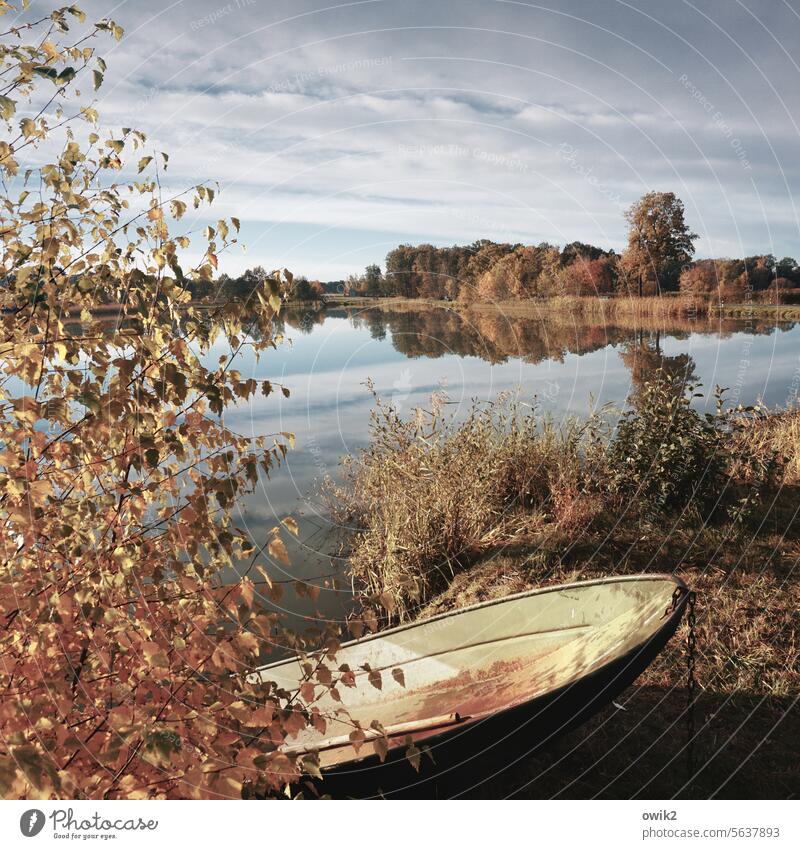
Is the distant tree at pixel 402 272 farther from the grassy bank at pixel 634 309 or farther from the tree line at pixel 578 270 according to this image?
the grassy bank at pixel 634 309

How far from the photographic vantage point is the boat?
293 centimetres

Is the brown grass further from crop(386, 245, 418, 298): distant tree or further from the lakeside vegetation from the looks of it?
the lakeside vegetation

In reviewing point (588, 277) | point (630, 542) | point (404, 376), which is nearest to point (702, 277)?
point (588, 277)

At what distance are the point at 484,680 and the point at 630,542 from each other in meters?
2.54

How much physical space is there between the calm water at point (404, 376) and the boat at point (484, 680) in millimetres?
718

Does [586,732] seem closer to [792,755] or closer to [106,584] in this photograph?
[792,755]

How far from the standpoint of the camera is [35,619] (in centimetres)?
211

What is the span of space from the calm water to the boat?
718mm

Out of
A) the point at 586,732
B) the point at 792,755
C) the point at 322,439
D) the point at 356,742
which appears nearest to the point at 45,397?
the point at 356,742

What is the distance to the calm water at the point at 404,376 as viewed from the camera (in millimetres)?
6965

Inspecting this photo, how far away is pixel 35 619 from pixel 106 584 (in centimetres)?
33

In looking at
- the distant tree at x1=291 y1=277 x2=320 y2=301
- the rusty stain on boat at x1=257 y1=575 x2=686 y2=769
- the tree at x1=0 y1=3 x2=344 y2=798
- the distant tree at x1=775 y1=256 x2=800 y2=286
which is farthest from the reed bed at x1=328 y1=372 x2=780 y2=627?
the distant tree at x1=775 y1=256 x2=800 y2=286

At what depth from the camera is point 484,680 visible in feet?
12.6

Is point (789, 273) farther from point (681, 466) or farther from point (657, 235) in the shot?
point (681, 466)
